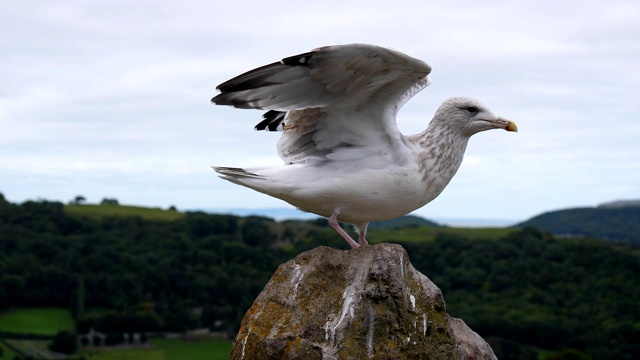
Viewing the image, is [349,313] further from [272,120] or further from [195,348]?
[195,348]

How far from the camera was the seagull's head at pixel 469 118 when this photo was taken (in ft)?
42.2

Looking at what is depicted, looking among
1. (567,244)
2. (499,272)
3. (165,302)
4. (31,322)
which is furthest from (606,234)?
(31,322)

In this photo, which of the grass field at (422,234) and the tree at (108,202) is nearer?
the grass field at (422,234)

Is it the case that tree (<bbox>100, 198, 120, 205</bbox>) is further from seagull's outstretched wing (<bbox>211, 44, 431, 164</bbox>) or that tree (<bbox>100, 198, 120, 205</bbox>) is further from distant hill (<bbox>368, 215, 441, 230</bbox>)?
seagull's outstretched wing (<bbox>211, 44, 431, 164</bbox>)

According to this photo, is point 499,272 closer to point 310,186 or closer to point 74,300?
point 74,300

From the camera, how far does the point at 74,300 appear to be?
8588 centimetres

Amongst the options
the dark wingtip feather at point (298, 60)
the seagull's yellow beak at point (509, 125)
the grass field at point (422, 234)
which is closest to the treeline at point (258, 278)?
the grass field at point (422, 234)

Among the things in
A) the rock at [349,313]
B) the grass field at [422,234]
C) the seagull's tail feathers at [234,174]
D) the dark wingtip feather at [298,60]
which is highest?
the dark wingtip feather at [298,60]

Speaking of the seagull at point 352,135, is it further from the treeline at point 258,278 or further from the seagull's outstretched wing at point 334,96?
the treeline at point 258,278

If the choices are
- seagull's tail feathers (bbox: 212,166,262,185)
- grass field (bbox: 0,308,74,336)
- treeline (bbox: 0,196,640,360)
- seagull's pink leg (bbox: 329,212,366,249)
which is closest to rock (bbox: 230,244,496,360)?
seagull's pink leg (bbox: 329,212,366,249)

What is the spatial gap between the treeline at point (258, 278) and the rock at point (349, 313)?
57.3 m

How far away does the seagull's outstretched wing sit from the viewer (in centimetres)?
1155

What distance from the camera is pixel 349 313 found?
36.6 feet

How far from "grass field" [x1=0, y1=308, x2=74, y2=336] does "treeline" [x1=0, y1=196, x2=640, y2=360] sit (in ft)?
3.86
